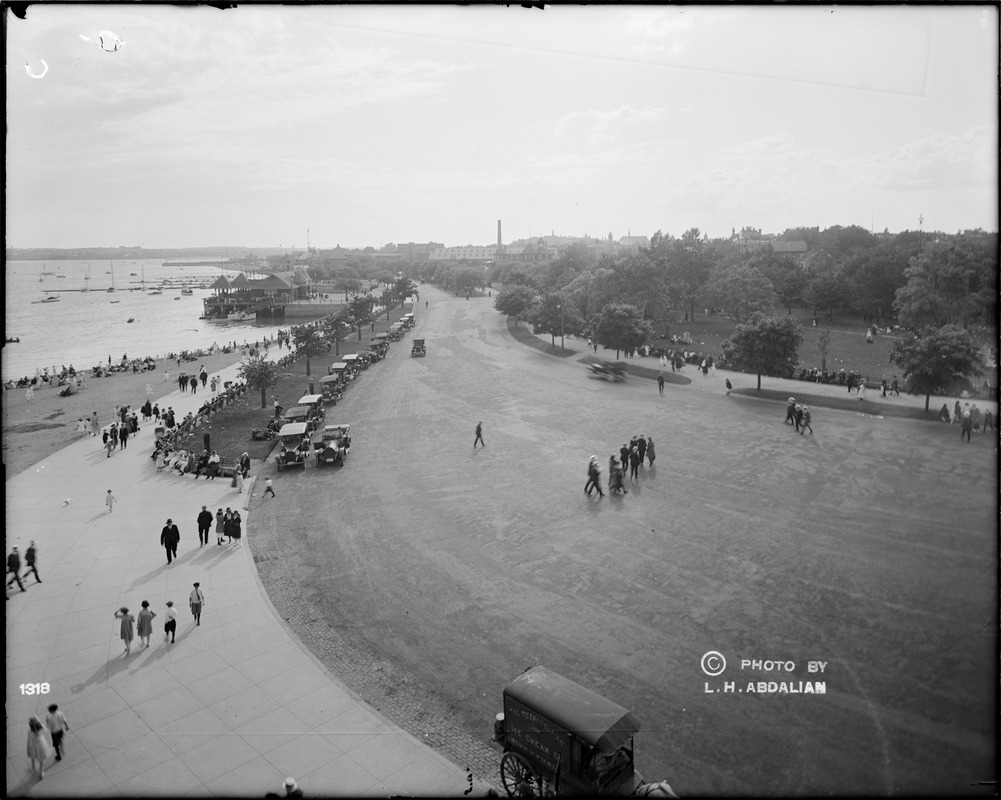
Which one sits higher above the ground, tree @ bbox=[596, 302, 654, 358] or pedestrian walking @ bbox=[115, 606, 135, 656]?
tree @ bbox=[596, 302, 654, 358]

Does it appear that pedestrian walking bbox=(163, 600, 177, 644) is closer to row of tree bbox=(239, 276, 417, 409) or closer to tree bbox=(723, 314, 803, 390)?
row of tree bbox=(239, 276, 417, 409)

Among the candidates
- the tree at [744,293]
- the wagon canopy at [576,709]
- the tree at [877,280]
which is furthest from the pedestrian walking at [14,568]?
the tree at [877,280]

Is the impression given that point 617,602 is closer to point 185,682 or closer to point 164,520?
point 185,682

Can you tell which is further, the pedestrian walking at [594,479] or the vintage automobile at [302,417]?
the vintage automobile at [302,417]

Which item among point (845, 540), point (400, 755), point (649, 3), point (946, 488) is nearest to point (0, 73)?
point (649, 3)

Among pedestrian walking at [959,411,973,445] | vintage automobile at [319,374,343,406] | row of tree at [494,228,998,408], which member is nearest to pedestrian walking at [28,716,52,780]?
pedestrian walking at [959,411,973,445]

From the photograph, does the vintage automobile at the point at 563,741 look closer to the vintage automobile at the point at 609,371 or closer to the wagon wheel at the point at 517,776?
the wagon wheel at the point at 517,776
